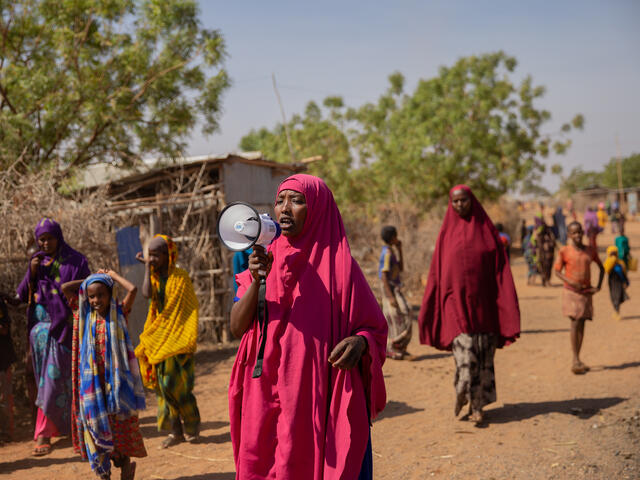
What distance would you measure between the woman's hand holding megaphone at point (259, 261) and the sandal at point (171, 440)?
137 inches

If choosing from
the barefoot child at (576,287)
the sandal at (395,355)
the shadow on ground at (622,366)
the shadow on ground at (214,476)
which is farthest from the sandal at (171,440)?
the shadow on ground at (622,366)

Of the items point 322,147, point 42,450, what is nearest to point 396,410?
point 42,450

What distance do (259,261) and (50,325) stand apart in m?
3.77

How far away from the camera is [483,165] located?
79.6 feet

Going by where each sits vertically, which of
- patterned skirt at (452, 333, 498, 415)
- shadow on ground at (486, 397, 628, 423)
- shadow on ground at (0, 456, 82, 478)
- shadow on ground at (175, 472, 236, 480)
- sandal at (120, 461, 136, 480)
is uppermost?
patterned skirt at (452, 333, 498, 415)

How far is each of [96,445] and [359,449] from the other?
2369mm

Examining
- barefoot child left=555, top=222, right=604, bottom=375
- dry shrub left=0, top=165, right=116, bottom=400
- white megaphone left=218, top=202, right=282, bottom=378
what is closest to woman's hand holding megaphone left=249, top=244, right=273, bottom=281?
white megaphone left=218, top=202, right=282, bottom=378

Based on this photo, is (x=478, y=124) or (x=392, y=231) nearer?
(x=392, y=231)

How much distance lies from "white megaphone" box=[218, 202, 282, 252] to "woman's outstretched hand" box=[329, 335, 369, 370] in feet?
1.74

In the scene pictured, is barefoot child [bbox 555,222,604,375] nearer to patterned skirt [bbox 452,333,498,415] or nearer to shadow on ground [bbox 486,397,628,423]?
shadow on ground [bbox 486,397,628,423]

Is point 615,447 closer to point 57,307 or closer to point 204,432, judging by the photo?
point 204,432

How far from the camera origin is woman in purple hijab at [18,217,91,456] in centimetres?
551

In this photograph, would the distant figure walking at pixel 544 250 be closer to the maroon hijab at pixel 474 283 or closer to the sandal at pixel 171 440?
the maroon hijab at pixel 474 283

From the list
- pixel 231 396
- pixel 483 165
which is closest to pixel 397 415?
pixel 231 396
